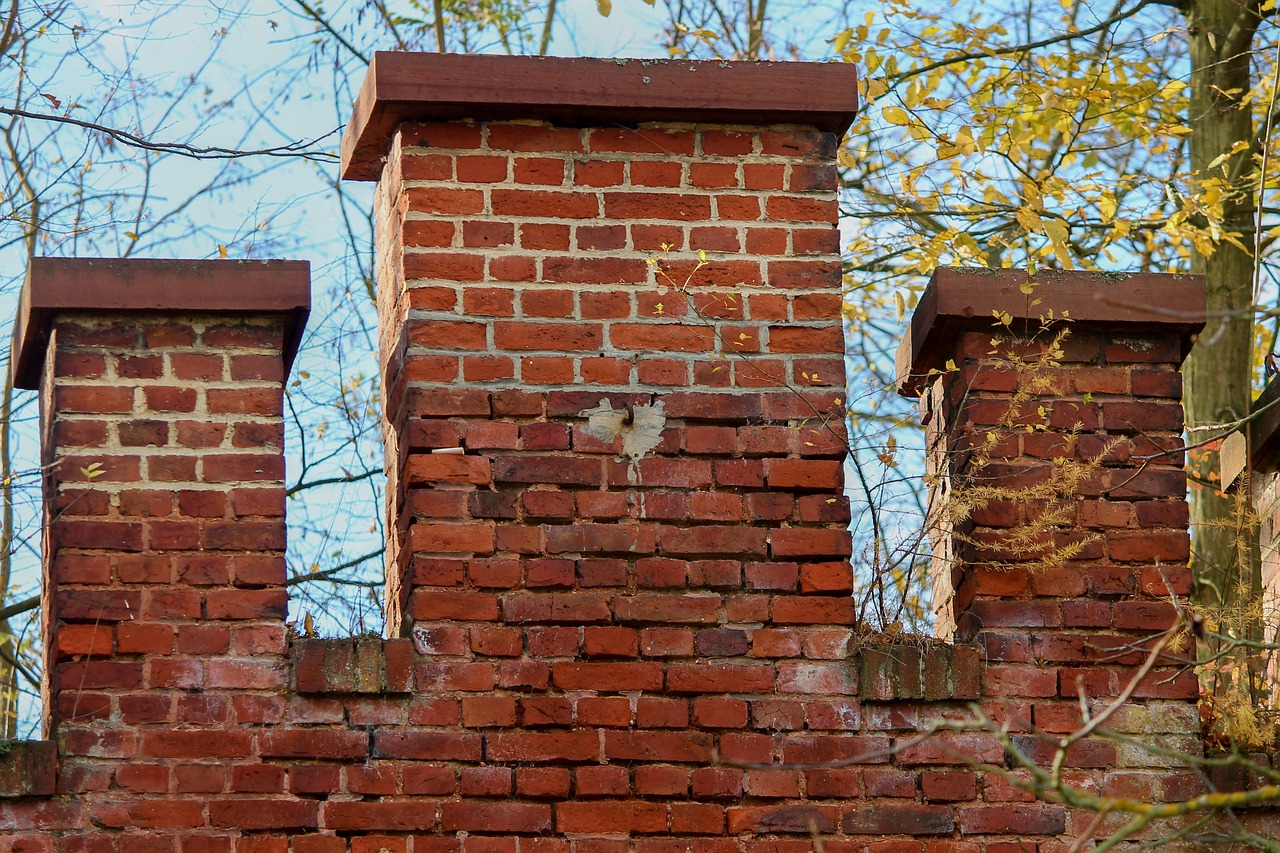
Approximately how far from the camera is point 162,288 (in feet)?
14.1

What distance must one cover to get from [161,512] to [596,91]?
148cm

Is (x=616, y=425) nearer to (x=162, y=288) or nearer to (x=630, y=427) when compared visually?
(x=630, y=427)

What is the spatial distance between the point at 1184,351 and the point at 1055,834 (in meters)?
1.34

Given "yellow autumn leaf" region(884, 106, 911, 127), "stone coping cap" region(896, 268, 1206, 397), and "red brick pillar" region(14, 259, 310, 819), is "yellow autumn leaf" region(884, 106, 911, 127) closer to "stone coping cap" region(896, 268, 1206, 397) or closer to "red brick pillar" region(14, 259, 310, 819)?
"stone coping cap" region(896, 268, 1206, 397)

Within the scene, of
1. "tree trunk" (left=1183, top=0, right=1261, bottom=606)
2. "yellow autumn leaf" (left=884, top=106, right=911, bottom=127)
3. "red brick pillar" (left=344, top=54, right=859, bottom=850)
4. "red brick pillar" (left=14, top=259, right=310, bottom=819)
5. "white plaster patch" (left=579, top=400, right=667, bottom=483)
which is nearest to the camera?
"red brick pillar" (left=14, top=259, right=310, bottom=819)

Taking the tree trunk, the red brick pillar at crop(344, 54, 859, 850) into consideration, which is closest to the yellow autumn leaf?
the tree trunk

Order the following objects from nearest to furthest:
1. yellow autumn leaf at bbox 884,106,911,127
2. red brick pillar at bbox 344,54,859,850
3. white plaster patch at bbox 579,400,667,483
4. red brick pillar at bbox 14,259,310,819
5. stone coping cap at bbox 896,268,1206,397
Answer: red brick pillar at bbox 14,259,310,819 < red brick pillar at bbox 344,54,859,850 < white plaster patch at bbox 579,400,667,483 < stone coping cap at bbox 896,268,1206,397 < yellow autumn leaf at bbox 884,106,911,127

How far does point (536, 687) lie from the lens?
420 cm

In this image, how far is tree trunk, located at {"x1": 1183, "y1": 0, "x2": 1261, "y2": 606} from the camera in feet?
27.9

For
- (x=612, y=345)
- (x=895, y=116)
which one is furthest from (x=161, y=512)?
(x=895, y=116)

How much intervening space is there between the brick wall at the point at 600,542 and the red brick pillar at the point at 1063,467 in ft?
0.03

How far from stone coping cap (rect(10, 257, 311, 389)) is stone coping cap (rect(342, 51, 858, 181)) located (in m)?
0.50

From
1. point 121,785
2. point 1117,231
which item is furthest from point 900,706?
point 1117,231

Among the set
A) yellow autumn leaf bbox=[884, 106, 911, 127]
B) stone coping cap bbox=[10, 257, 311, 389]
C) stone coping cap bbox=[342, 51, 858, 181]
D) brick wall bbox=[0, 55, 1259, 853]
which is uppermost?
yellow autumn leaf bbox=[884, 106, 911, 127]
